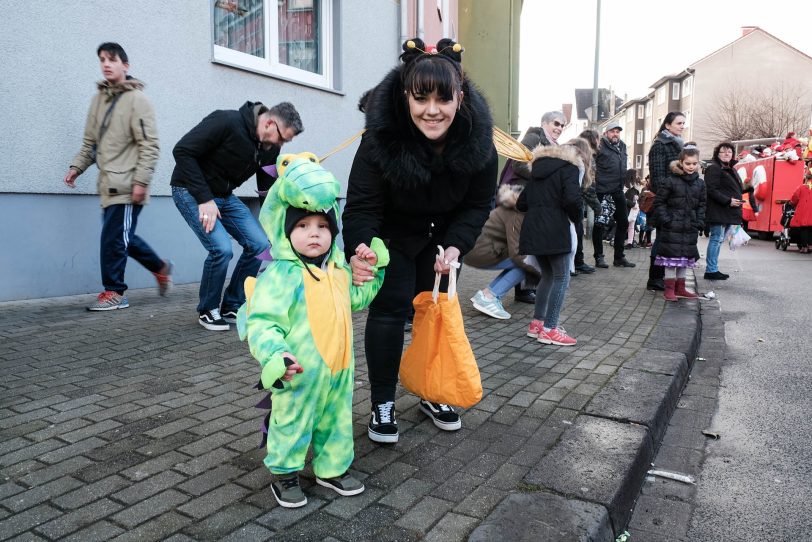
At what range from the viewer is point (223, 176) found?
5172 millimetres

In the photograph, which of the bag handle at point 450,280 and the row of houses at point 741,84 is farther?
the row of houses at point 741,84

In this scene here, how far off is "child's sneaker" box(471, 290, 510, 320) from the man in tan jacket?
2.92m

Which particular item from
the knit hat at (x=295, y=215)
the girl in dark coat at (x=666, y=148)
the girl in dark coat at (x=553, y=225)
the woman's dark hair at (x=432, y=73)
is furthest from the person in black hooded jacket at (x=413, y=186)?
the girl in dark coat at (x=666, y=148)

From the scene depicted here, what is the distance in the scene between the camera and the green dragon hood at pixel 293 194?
2.41m

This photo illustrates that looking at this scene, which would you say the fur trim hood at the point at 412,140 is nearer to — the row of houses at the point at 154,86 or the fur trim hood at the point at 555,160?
the fur trim hood at the point at 555,160

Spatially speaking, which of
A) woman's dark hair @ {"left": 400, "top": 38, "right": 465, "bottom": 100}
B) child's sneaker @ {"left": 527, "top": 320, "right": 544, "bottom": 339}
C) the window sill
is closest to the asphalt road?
child's sneaker @ {"left": 527, "top": 320, "right": 544, "bottom": 339}

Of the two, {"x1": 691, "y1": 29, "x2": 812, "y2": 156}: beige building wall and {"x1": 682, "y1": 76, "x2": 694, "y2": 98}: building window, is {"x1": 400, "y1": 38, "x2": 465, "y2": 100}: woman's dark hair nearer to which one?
{"x1": 691, "y1": 29, "x2": 812, "y2": 156}: beige building wall

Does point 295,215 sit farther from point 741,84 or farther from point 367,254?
point 741,84

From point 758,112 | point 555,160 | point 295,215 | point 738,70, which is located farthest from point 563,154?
point 738,70

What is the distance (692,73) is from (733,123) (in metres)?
8.27

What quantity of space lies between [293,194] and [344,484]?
1.11m

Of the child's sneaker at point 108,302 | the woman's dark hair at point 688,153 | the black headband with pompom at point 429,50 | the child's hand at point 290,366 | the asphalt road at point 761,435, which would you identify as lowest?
the asphalt road at point 761,435

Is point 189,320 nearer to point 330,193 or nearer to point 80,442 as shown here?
point 80,442

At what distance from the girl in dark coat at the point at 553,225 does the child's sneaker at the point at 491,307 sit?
0.77m
